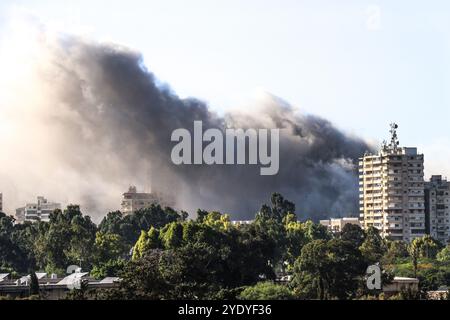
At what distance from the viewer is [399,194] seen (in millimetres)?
157625

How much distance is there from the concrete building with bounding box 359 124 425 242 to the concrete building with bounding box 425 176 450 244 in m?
4.28

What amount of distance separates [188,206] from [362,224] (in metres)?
28.5

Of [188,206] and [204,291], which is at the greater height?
[188,206]

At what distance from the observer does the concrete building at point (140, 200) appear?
18100 cm

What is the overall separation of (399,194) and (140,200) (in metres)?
45.1

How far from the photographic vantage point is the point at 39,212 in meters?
199

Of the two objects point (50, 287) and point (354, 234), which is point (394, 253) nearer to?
point (354, 234)

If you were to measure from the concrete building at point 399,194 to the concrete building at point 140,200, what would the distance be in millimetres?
32914

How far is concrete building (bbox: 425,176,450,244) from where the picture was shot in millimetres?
162750

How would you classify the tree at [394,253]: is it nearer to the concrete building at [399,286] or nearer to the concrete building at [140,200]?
the concrete building at [399,286]

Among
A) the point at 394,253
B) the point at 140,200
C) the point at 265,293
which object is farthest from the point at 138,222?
the point at 265,293

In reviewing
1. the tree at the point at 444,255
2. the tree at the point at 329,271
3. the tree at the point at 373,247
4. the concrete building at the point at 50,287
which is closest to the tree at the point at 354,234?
the tree at the point at 373,247
